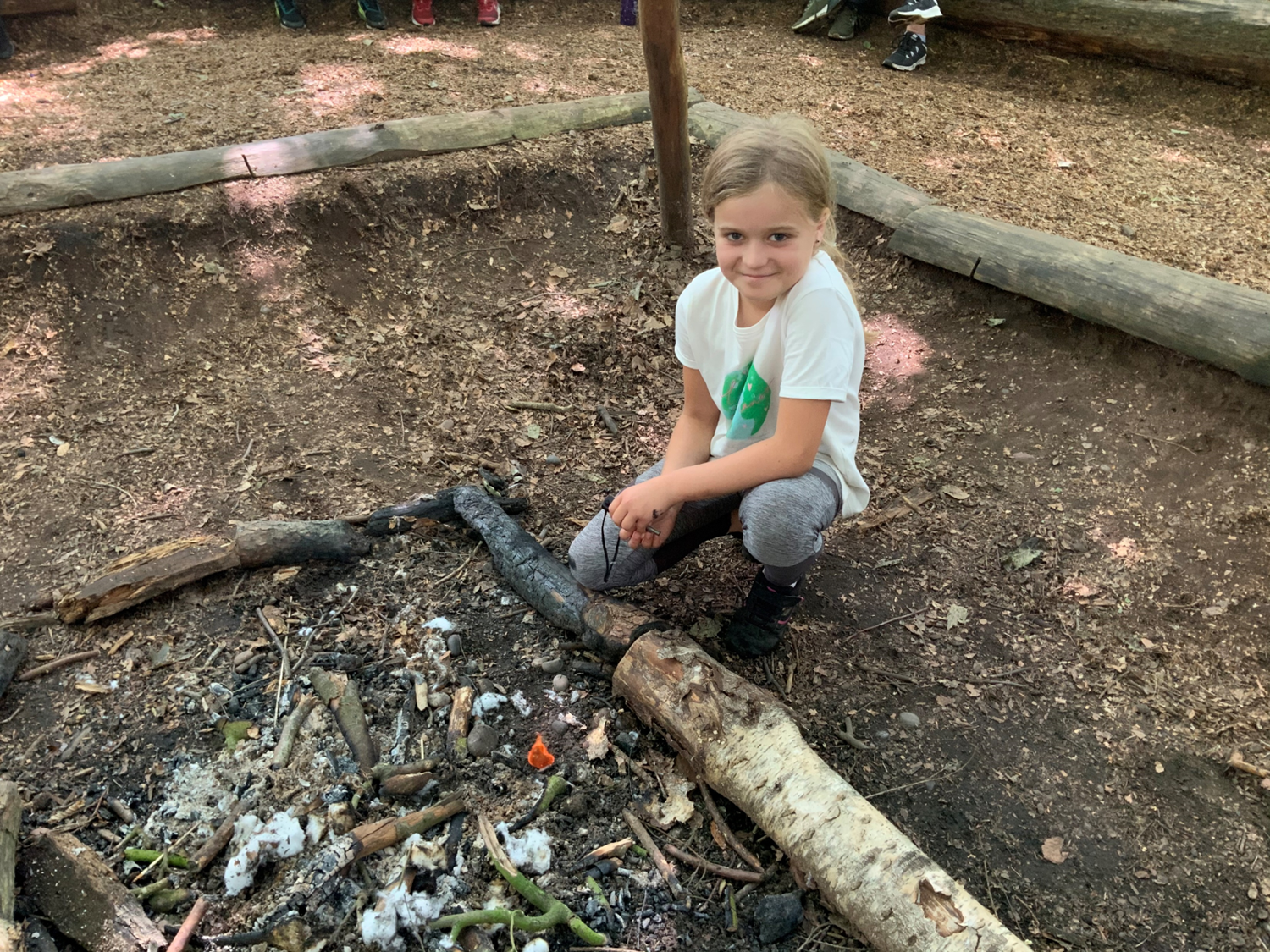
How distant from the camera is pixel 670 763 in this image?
2094 millimetres

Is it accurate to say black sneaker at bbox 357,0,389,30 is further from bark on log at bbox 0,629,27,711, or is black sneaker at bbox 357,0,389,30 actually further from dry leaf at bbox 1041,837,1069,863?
dry leaf at bbox 1041,837,1069,863

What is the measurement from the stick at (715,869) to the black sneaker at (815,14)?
666 cm

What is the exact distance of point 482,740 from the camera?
2.09 meters

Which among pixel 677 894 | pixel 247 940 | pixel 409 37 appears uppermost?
pixel 409 37

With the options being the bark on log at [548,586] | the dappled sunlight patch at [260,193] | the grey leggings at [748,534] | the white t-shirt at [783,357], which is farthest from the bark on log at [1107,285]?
the dappled sunlight patch at [260,193]

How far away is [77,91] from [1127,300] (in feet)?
18.8

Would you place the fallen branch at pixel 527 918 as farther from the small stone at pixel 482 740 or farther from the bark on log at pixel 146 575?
the bark on log at pixel 146 575

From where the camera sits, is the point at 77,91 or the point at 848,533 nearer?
the point at 848,533

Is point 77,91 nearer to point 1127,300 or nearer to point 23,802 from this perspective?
point 23,802

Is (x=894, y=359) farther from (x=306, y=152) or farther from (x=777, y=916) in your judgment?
(x=306, y=152)

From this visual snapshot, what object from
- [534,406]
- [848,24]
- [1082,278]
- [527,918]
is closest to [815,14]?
[848,24]

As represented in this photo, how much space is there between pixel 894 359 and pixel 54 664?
3327mm

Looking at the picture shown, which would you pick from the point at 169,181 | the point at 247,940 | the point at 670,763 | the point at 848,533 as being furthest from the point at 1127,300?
the point at 169,181

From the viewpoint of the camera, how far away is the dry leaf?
1953 mm
